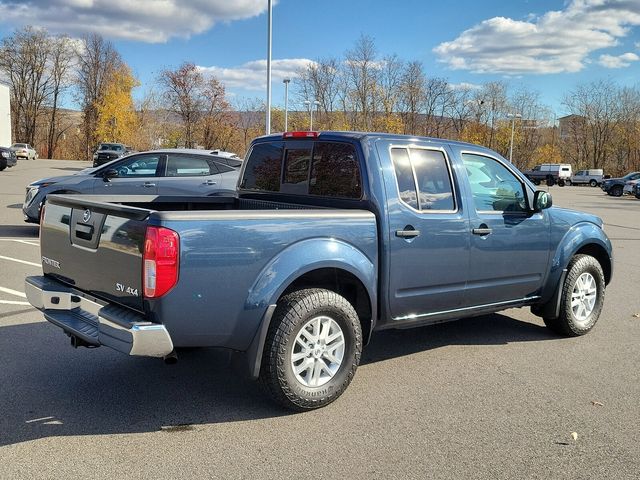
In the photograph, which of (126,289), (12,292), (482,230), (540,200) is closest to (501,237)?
(482,230)

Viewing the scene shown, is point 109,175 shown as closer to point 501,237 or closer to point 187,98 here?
point 501,237

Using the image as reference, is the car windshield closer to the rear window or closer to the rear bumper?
the rear window

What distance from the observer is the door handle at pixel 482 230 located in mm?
4766

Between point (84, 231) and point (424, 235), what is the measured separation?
2425mm

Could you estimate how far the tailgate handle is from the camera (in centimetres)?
375

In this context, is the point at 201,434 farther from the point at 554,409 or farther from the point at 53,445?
the point at 554,409

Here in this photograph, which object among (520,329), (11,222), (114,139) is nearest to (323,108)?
(114,139)

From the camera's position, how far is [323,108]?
62531mm

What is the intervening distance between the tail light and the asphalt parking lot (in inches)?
37.3

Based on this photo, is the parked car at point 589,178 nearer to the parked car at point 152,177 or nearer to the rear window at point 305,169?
the parked car at point 152,177

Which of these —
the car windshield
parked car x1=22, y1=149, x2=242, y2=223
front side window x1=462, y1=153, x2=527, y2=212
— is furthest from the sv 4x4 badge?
the car windshield

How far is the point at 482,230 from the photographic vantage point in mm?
4812

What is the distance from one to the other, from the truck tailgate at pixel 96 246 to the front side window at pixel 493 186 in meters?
2.86

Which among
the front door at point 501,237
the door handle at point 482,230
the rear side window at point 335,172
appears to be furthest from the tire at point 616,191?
the rear side window at point 335,172
